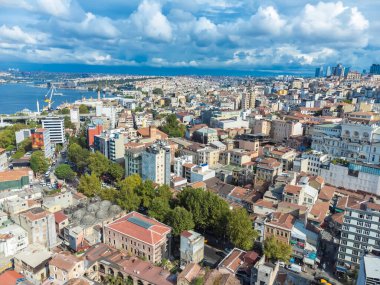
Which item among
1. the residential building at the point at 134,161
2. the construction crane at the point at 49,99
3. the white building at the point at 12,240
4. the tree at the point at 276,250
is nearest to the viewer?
the tree at the point at 276,250

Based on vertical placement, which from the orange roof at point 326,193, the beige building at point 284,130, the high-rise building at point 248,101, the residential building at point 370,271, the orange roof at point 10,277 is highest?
the high-rise building at point 248,101

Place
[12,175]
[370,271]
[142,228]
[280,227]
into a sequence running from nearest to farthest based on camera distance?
[370,271] < [280,227] < [142,228] < [12,175]

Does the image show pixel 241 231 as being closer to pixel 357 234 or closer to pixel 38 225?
pixel 357 234

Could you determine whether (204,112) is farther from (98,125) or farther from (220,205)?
(220,205)

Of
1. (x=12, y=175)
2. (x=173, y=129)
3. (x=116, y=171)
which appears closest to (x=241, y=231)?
(x=116, y=171)

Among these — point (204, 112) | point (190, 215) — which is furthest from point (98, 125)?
point (190, 215)

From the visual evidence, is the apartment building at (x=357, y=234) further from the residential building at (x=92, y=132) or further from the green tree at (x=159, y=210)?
the residential building at (x=92, y=132)

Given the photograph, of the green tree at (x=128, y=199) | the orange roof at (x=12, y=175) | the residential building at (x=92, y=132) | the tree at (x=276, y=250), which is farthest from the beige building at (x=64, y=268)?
the residential building at (x=92, y=132)
